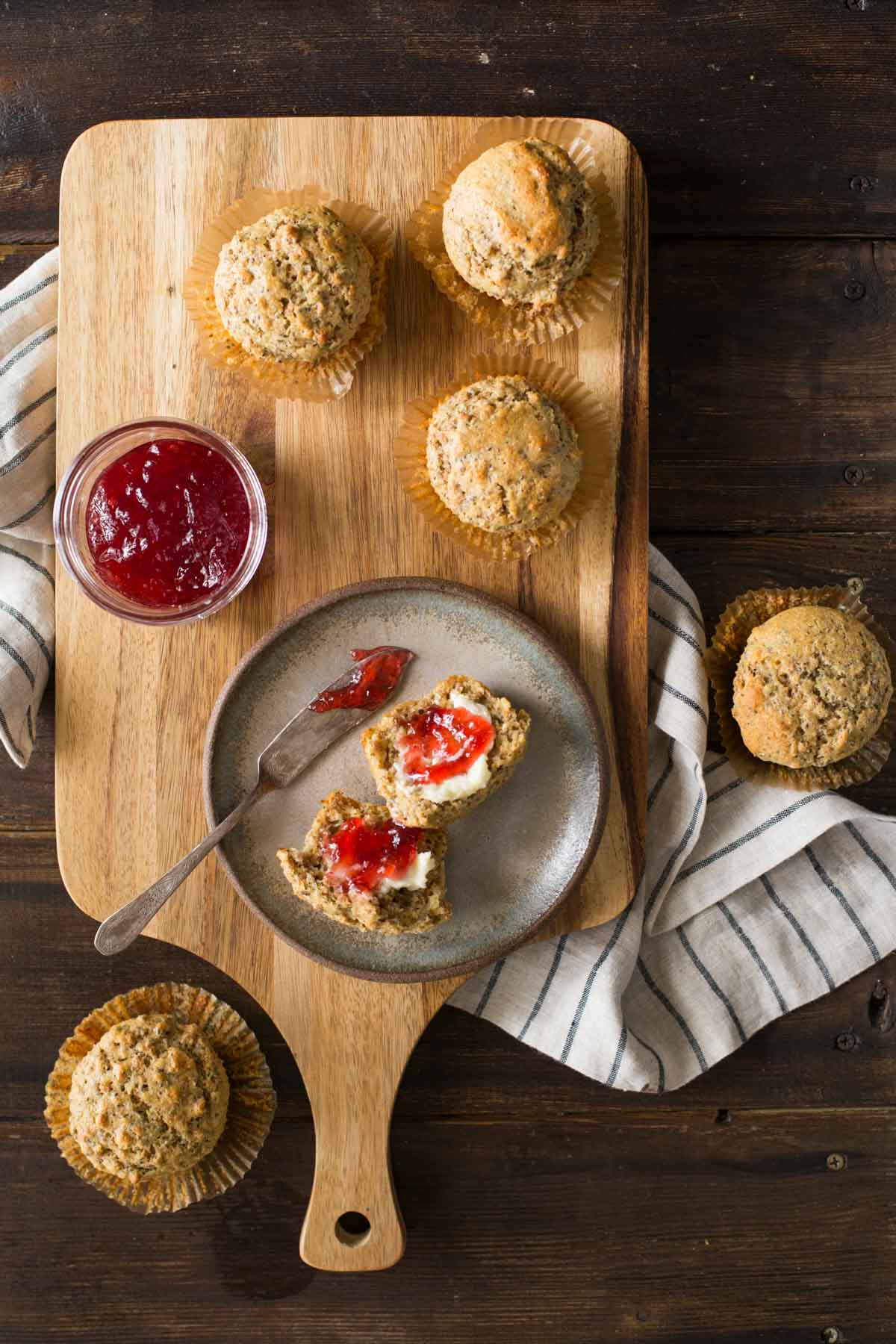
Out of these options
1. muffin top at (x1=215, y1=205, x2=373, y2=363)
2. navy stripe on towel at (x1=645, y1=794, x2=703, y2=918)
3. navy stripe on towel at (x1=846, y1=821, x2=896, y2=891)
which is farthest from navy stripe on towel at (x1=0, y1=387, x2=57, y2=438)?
navy stripe on towel at (x1=846, y1=821, x2=896, y2=891)

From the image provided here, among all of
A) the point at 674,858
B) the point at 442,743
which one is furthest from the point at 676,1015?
the point at 442,743

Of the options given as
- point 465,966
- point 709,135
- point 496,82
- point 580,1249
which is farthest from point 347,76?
point 580,1249

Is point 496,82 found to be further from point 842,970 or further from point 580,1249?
point 580,1249

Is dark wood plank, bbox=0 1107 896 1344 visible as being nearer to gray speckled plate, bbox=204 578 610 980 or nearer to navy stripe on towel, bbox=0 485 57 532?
gray speckled plate, bbox=204 578 610 980

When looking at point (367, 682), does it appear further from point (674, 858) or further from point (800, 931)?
point (800, 931)

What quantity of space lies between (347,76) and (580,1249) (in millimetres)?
3618

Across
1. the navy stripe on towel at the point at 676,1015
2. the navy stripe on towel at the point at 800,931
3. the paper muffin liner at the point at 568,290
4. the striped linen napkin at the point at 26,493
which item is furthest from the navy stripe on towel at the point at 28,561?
the navy stripe on towel at the point at 800,931

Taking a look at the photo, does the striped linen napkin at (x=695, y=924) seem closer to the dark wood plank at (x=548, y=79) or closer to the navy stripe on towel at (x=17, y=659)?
the dark wood plank at (x=548, y=79)

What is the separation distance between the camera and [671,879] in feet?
10.7

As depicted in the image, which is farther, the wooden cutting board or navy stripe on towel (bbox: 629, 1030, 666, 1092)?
navy stripe on towel (bbox: 629, 1030, 666, 1092)

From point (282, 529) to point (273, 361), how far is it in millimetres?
440

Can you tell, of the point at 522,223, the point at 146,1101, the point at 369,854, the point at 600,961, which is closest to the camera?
the point at 522,223

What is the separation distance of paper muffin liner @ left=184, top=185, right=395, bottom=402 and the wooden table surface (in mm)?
591

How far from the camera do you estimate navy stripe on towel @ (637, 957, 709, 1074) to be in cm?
335
